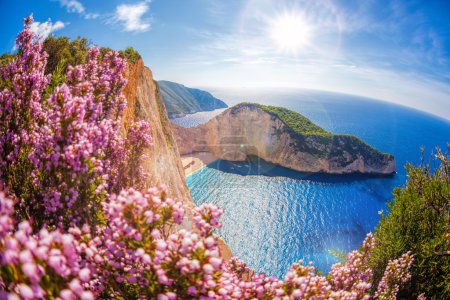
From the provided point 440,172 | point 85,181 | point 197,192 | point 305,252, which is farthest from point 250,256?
point 85,181

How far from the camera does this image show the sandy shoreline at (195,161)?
84.0 metres

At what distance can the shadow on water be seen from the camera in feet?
278

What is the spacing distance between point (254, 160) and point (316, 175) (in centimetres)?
2359

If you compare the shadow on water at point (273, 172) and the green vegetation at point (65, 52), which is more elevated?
the green vegetation at point (65, 52)

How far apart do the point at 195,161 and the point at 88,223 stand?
3351 inches

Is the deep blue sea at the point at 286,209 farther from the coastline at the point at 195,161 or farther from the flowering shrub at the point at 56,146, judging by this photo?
the flowering shrub at the point at 56,146

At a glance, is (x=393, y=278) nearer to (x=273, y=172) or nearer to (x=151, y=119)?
(x=151, y=119)

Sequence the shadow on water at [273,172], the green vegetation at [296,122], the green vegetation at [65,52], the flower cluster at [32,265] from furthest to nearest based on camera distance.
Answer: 1. the green vegetation at [296,122]
2. the shadow on water at [273,172]
3. the green vegetation at [65,52]
4. the flower cluster at [32,265]

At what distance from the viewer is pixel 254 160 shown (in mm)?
95562

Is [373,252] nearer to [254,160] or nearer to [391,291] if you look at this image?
[391,291]

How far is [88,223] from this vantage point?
6.15 m

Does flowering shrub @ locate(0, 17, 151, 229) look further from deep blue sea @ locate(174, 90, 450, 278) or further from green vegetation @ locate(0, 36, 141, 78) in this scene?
deep blue sea @ locate(174, 90, 450, 278)

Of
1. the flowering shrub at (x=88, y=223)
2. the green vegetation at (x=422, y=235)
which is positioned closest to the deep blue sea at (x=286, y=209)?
the green vegetation at (x=422, y=235)

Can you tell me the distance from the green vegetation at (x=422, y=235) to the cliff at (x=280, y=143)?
71519 millimetres
